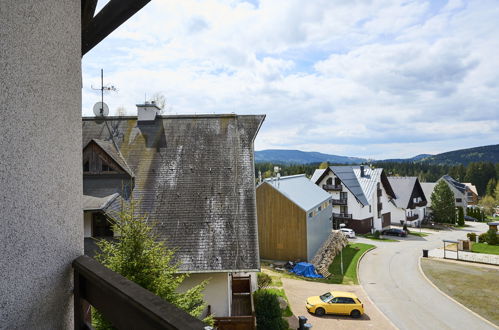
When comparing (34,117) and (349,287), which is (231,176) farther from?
(349,287)

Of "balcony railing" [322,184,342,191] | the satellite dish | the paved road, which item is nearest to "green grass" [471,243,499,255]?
the paved road

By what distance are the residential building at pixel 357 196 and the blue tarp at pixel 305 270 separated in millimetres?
16990

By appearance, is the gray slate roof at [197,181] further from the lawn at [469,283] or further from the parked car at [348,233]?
the parked car at [348,233]

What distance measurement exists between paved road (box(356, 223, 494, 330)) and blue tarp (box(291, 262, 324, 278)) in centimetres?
355

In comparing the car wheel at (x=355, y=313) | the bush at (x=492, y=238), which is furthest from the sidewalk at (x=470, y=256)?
the car wheel at (x=355, y=313)

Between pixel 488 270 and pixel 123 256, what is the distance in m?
30.9

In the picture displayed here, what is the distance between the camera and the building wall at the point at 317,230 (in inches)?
1103

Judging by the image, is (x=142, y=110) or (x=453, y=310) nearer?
(x=142, y=110)

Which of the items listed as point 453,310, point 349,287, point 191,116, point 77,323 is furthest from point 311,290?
point 77,323

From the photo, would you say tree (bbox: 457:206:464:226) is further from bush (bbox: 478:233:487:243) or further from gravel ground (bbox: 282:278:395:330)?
gravel ground (bbox: 282:278:395:330)

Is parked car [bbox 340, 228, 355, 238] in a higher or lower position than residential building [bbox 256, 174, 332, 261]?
lower

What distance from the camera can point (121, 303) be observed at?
5.03ft

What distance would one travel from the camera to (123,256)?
7926 mm

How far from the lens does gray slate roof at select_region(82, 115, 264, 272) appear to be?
12.0 m
